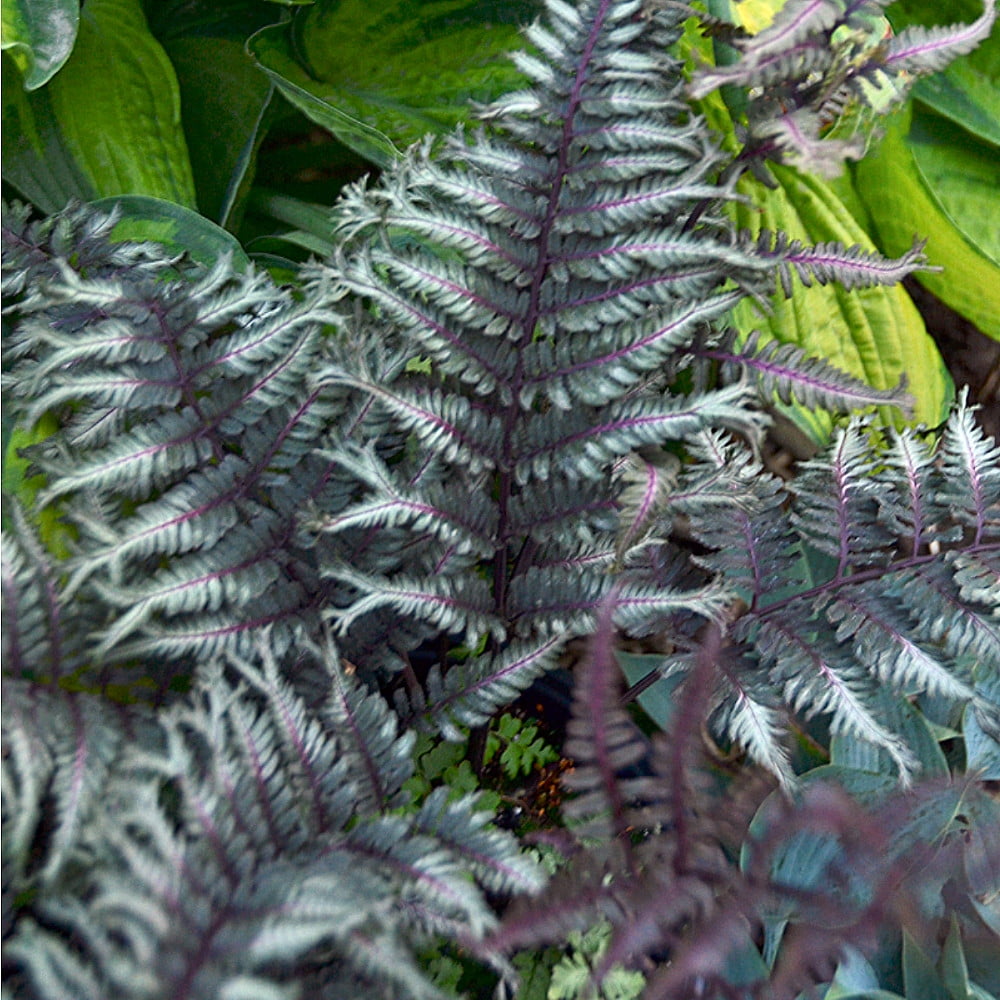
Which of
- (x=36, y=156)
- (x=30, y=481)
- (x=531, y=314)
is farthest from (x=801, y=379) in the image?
(x=36, y=156)

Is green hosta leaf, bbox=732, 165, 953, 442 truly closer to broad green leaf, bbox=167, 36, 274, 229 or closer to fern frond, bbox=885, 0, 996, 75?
fern frond, bbox=885, 0, 996, 75

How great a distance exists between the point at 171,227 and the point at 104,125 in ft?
0.65

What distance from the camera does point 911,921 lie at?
51cm

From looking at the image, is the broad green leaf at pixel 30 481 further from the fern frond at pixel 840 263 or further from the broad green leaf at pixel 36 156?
the fern frond at pixel 840 263

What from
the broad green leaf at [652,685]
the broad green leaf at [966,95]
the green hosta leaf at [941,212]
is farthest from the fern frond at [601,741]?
the broad green leaf at [966,95]

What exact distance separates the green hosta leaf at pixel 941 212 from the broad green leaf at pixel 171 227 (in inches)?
34.0

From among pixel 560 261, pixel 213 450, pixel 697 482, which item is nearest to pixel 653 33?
pixel 560 261

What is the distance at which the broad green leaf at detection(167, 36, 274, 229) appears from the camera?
1016mm

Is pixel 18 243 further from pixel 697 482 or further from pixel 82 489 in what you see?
pixel 697 482

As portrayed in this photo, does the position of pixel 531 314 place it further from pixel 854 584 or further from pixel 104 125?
pixel 104 125

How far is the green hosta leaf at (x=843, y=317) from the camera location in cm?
99

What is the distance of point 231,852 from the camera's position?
48 cm

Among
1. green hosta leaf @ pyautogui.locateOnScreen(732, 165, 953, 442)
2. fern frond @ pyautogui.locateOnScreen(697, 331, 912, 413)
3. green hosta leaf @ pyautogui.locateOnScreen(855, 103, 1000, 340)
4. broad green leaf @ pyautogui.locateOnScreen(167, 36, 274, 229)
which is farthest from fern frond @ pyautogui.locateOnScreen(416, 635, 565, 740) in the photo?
green hosta leaf @ pyautogui.locateOnScreen(855, 103, 1000, 340)

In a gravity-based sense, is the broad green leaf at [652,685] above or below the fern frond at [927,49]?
below
